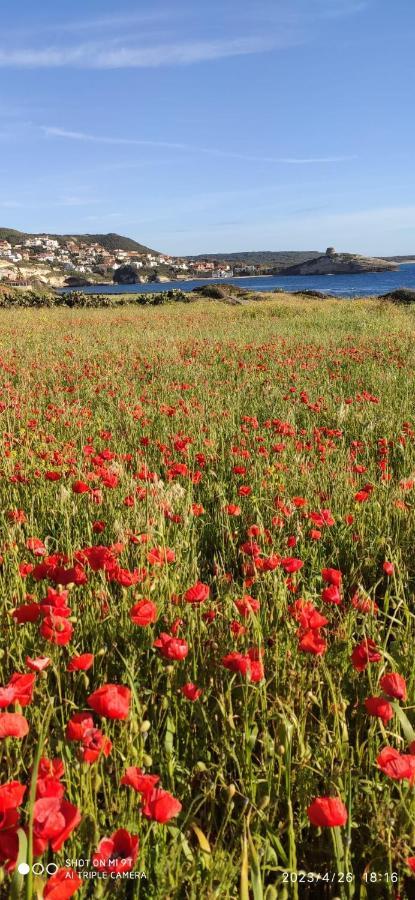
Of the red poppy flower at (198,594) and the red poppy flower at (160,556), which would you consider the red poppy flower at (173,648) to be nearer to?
the red poppy flower at (198,594)

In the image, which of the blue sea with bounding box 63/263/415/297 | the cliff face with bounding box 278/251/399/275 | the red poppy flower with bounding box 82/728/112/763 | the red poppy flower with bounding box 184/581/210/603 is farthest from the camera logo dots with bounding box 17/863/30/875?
the cliff face with bounding box 278/251/399/275

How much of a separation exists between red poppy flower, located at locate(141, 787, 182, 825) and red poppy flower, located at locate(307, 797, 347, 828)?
0.26 meters

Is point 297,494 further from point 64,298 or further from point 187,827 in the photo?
point 64,298

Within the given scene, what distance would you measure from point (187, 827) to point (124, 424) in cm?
437

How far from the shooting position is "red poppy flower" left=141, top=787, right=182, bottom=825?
3.34ft

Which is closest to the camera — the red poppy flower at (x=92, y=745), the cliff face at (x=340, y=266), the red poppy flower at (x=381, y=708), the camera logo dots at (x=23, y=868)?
A: the camera logo dots at (x=23, y=868)

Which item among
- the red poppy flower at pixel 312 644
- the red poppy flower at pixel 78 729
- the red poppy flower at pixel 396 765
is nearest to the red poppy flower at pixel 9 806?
the red poppy flower at pixel 78 729

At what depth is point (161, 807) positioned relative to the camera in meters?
1.03

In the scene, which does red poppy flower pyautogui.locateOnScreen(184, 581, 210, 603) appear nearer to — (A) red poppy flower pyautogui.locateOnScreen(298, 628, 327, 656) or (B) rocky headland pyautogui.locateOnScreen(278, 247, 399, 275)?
(A) red poppy flower pyautogui.locateOnScreen(298, 628, 327, 656)

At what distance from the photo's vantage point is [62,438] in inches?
198

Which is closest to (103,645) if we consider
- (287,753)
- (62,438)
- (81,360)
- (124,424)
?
(287,753)

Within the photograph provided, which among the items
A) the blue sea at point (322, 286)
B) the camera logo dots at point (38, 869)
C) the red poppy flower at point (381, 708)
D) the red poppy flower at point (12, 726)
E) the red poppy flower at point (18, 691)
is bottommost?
the camera logo dots at point (38, 869)

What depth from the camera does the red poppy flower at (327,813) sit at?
1.07 meters

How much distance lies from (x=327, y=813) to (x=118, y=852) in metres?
0.39
